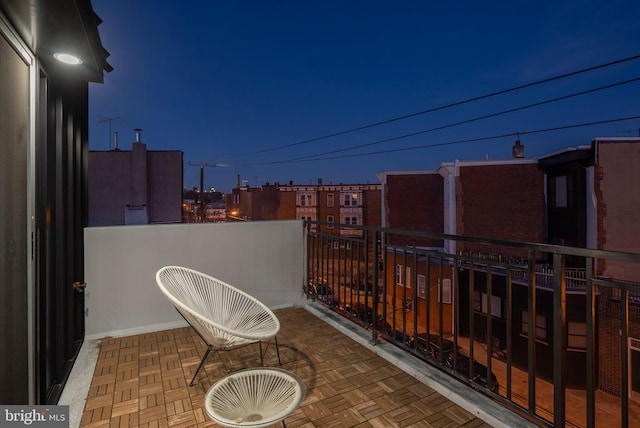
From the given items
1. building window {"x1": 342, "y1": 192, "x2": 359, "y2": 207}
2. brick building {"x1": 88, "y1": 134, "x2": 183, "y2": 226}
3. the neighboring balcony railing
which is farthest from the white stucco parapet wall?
building window {"x1": 342, "y1": 192, "x2": 359, "y2": 207}

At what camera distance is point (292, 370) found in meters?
2.36

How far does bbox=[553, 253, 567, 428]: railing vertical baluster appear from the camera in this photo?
1482 mm

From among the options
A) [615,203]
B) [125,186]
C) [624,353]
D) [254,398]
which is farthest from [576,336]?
[125,186]

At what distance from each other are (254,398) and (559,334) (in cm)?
148

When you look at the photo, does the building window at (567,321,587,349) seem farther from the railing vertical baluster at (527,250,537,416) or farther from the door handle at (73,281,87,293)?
the door handle at (73,281,87,293)

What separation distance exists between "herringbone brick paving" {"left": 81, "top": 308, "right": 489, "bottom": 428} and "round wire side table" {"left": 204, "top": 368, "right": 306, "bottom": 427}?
12.0 inches

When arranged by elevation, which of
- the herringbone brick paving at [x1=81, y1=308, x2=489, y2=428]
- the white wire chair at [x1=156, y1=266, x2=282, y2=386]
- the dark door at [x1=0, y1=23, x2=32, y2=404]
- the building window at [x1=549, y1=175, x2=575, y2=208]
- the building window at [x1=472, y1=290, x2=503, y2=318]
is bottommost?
the building window at [x1=472, y1=290, x2=503, y2=318]

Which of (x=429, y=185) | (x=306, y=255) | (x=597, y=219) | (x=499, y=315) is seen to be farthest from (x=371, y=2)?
(x=306, y=255)

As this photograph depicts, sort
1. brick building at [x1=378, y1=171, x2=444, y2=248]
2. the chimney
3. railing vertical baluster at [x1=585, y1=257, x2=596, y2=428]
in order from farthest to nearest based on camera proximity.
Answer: brick building at [x1=378, y1=171, x2=444, y2=248] < the chimney < railing vertical baluster at [x1=585, y1=257, x2=596, y2=428]

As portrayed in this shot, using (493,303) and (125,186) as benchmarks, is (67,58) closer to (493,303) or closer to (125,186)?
(493,303)

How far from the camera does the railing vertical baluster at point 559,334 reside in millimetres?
1482

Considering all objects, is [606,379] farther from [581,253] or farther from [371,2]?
[371,2]

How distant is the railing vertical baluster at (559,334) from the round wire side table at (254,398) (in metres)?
1.21

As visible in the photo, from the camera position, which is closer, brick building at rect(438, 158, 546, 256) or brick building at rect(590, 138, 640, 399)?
brick building at rect(590, 138, 640, 399)
